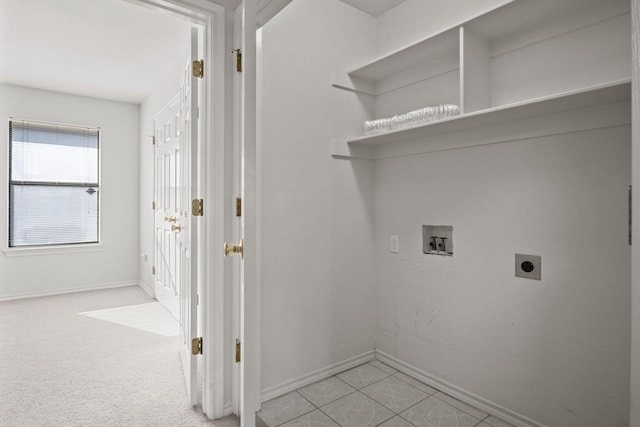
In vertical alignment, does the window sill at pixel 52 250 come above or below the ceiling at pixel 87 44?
below

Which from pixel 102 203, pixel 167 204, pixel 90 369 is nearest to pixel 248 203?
pixel 90 369

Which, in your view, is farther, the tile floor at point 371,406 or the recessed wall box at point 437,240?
the recessed wall box at point 437,240

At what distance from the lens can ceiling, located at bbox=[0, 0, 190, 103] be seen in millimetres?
2604

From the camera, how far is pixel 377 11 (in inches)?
98.9

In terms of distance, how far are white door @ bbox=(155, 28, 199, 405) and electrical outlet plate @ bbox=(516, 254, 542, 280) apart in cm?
170

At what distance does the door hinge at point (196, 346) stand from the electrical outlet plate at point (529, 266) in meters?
1.71

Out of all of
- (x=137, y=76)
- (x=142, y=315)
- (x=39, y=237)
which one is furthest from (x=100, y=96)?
(x=142, y=315)

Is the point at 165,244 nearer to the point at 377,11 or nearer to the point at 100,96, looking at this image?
the point at 100,96

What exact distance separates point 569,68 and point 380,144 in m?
1.12

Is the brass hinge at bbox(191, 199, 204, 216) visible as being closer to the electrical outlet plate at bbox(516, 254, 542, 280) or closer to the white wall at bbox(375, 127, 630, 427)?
the white wall at bbox(375, 127, 630, 427)

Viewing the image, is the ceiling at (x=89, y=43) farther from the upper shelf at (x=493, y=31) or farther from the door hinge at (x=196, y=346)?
the door hinge at (x=196, y=346)

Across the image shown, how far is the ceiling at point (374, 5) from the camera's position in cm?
239

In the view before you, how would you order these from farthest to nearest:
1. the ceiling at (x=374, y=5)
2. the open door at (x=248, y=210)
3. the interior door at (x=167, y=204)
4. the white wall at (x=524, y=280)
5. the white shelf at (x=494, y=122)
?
the interior door at (x=167, y=204)
the ceiling at (x=374, y=5)
the white wall at (x=524, y=280)
the white shelf at (x=494, y=122)
the open door at (x=248, y=210)

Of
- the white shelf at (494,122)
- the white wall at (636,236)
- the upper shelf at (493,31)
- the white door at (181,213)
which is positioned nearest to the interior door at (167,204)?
the white door at (181,213)
